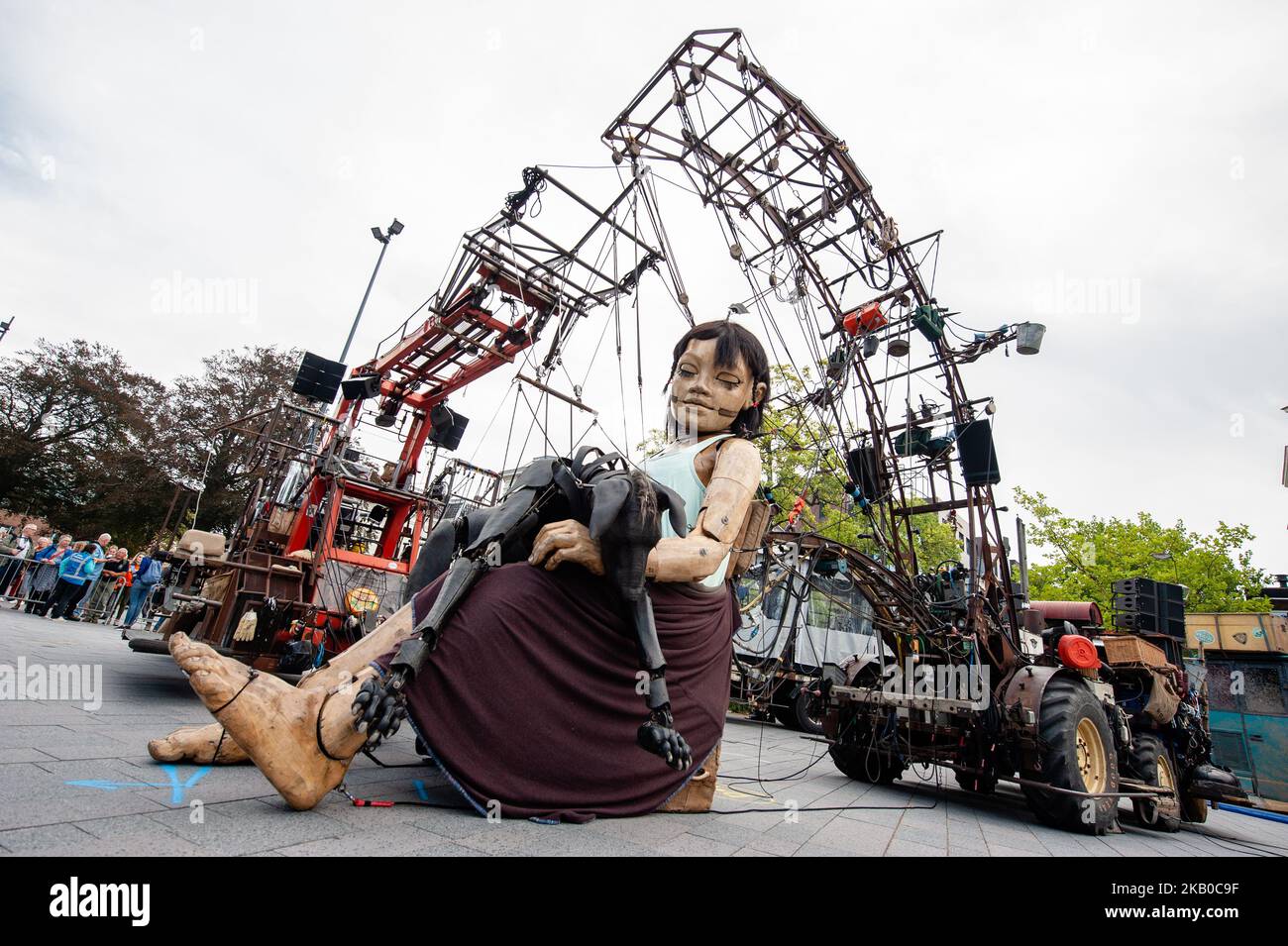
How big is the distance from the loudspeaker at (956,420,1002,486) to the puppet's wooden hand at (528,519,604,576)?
5.40 metres

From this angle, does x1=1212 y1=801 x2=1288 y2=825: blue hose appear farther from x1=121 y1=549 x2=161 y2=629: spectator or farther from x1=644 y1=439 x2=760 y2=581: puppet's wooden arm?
x1=121 y1=549 x2=161 y2=629: spectator

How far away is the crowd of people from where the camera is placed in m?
9.38

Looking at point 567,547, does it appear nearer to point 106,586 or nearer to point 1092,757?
point 1092,757

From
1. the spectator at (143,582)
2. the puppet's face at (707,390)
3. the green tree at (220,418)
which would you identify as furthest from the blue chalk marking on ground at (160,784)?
the green tree at (220,418)

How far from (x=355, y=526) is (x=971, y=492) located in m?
6.49

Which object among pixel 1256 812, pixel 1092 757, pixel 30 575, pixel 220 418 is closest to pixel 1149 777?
pixel 1092 757

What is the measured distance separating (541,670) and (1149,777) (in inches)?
238

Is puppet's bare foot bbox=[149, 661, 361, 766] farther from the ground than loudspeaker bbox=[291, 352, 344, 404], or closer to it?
closer to it

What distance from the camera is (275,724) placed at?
182cm

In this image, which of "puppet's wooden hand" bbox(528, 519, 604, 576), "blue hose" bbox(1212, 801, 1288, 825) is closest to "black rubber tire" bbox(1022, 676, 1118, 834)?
"puppet's wooden hand" bbox(528, 519, 604, 576)

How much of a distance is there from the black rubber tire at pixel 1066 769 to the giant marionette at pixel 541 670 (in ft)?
10.1

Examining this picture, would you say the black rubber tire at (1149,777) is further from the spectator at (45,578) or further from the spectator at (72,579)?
the spectator at (45,578)
